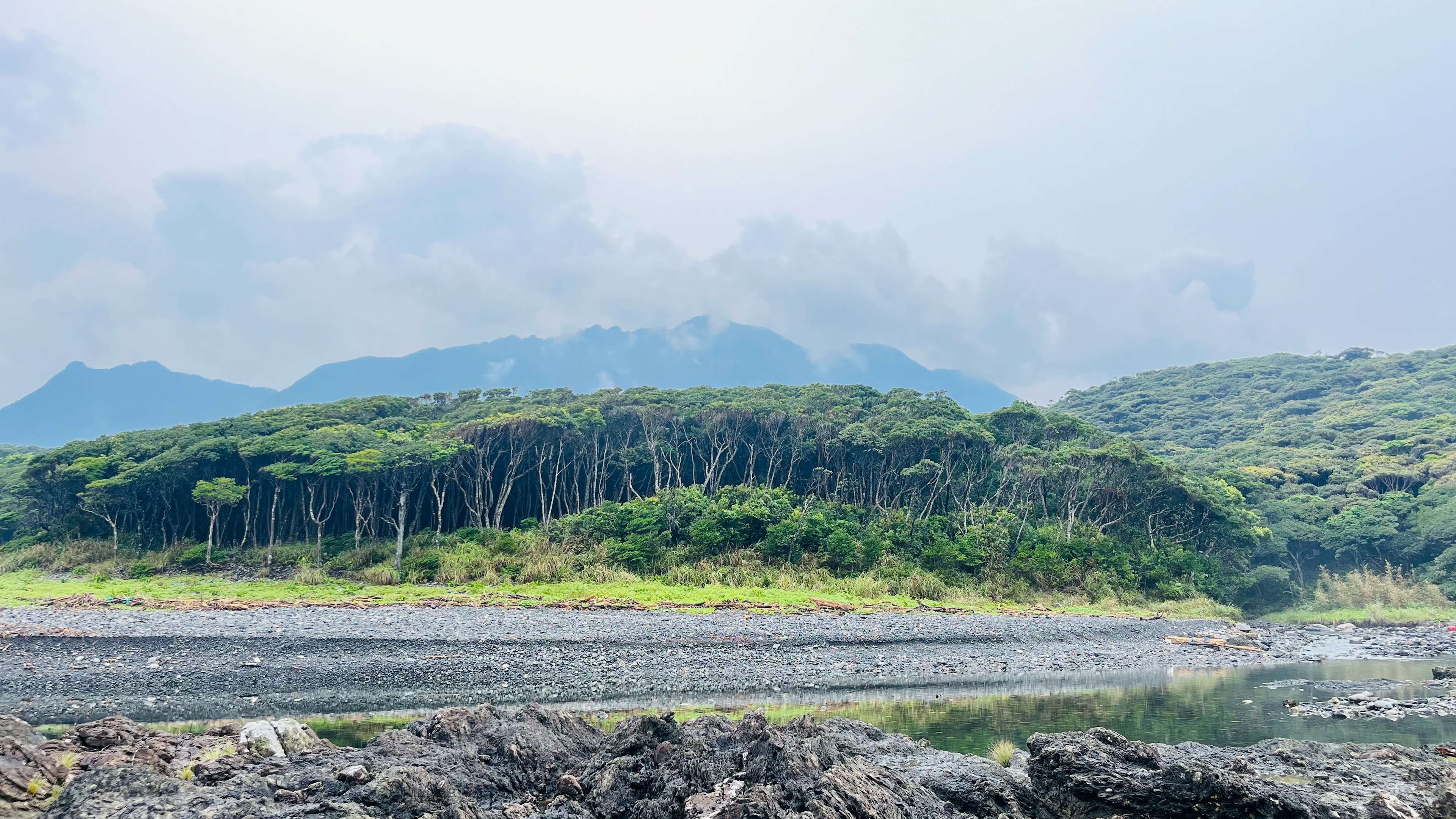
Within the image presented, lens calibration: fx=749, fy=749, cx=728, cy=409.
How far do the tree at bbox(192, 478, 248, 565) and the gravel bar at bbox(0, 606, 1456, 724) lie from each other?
12909 mm

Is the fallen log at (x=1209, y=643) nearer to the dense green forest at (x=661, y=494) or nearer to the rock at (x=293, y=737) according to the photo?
the dense green forest at (x=661, y=494)

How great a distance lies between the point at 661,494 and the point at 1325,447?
2136 inches

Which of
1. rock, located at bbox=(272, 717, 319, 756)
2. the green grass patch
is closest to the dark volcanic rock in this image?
rock, located at bbox=(272, 717, 319, 756)

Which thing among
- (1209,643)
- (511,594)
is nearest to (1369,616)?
(1209,643)

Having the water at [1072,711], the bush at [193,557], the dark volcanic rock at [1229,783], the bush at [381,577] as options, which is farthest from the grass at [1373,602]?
the bush at [193,557]

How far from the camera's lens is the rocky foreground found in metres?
7.21

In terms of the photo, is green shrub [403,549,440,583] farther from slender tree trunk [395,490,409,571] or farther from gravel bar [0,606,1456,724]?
gravel bar [0,606,1456,724]

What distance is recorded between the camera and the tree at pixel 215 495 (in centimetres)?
3706

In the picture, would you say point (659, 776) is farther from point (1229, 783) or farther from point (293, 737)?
→ point (293, 737)

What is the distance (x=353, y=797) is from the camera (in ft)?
25.2

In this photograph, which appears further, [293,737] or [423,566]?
[423,566]

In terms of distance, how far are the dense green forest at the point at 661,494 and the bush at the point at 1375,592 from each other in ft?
13.2

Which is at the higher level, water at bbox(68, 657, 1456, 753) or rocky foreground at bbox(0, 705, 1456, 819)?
rocky foreground at bbox(0, 705, 1456, 819)

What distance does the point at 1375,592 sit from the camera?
39.8 meters
